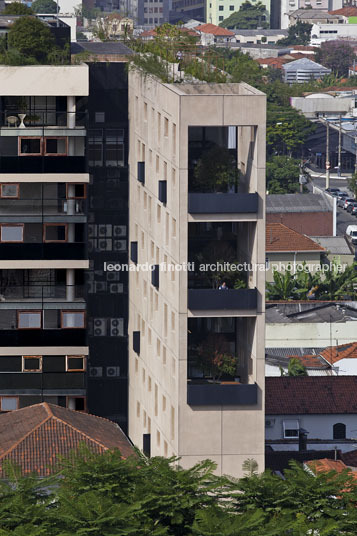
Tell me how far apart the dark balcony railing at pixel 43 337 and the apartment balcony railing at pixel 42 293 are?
1.16 meters

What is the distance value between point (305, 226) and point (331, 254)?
12.6 meters

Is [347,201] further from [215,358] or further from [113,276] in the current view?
[215,358]

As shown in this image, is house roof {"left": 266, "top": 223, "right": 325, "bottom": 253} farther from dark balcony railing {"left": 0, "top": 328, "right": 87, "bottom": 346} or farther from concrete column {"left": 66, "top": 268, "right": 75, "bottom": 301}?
dark balcony railing {"left": 0, "top": 328, "right": 87, "bottom": 346}

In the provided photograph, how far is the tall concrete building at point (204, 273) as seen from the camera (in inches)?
2168

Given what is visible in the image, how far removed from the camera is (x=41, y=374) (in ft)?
210

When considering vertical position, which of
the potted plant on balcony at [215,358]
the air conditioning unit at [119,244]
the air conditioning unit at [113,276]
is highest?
the air conditioning unit at [119,244]

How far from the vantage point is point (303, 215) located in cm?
14838

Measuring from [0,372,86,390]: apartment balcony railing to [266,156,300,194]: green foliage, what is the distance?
112 metres

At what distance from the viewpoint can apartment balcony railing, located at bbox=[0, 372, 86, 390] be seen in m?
63.8

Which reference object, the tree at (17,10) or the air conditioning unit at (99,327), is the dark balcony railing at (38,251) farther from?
the tree at (17,10)

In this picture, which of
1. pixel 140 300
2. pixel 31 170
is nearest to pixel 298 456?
pixel 140 300

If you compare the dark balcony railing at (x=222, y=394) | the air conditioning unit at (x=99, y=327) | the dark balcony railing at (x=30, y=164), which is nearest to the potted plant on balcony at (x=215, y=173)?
the dark balcony railing at (x=222, y=394)

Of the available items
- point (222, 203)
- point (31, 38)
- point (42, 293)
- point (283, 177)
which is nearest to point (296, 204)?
point (283, 177)

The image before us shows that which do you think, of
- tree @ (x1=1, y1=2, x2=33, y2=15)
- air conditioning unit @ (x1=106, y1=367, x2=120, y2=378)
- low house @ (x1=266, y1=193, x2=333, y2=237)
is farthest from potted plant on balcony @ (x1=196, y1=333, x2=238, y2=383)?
low house @ (x1=266, y1=193, x2=333, y2=237)
